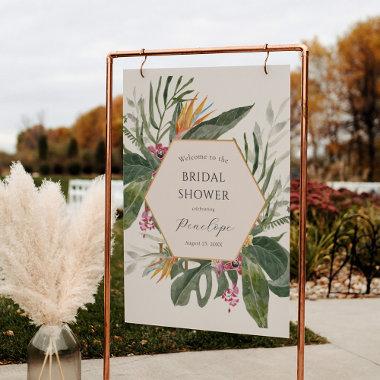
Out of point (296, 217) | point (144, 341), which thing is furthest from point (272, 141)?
point (296, 217)

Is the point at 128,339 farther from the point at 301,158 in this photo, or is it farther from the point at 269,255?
the point at 301,158

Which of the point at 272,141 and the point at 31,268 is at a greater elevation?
the point at 272,141

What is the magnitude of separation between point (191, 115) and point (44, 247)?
0.87 m

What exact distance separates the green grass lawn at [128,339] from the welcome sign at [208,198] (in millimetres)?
1154

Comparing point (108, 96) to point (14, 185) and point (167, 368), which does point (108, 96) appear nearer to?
point (14, 185)

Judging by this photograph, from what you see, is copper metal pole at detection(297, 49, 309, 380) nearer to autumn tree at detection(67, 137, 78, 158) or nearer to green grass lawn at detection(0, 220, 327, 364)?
green grass lawn at detection(0, 220, 327, 364)

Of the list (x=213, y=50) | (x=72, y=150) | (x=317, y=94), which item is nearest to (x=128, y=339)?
(x=213, y=50)

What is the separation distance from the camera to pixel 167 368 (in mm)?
3785

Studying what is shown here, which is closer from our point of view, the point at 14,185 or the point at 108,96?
the point at 14,185

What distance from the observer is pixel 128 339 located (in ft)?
14.2

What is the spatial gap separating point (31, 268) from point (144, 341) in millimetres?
1712

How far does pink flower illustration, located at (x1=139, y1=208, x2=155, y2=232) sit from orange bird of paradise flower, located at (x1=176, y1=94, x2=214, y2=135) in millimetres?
401

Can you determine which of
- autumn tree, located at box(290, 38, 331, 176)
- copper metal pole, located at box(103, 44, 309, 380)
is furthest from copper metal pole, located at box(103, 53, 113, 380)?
autumn tree, located at box(290, 38, 331, 176)

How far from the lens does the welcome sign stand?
2.84 m
